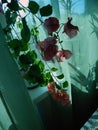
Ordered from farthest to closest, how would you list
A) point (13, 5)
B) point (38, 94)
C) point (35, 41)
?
point (38, 94)
point (35, 41)
point (13, 5)

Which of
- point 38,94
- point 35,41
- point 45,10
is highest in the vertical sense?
point 45,10

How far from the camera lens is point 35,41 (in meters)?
0.89

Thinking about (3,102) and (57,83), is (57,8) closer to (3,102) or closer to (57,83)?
(57,83)

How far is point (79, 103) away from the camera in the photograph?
47.9 inches

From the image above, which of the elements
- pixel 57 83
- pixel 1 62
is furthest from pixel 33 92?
pixel 1 62

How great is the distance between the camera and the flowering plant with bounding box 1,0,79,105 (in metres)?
0.71

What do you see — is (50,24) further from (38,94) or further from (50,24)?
(38,94)

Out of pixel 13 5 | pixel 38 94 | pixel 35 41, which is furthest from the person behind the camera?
pixel 38 94

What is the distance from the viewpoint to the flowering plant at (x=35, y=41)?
2.32 ft

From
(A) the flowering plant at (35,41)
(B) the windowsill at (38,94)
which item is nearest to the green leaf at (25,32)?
(A) the flowering plant at (35,41)

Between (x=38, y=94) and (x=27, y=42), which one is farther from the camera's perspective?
(x=38, y=94)

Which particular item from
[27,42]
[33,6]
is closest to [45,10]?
[33,6]

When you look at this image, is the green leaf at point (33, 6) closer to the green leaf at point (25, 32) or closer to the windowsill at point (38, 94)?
the green leaf at point (25, 32)

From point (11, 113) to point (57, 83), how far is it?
1.05 ft
